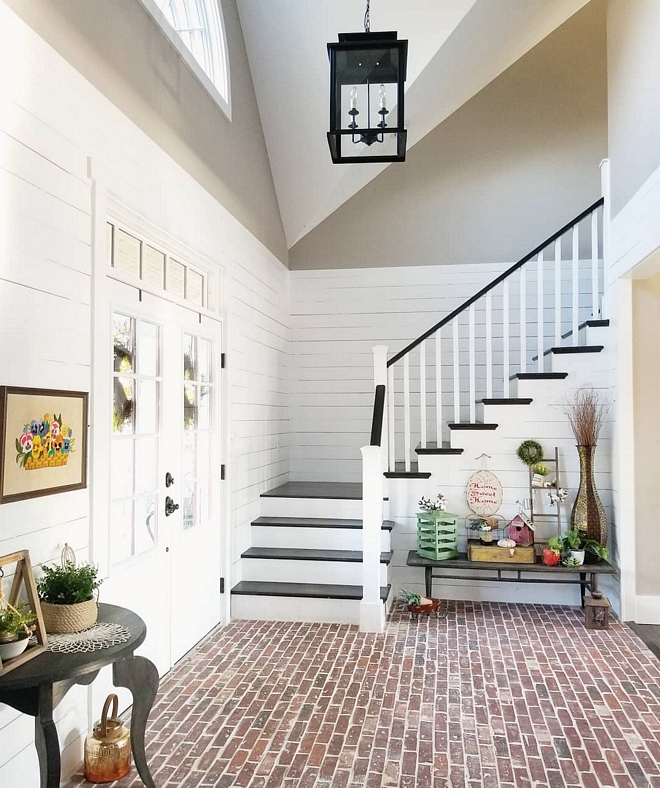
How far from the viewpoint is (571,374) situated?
502 cm

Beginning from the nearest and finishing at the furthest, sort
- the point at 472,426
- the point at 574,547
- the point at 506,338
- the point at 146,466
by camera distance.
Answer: the point at 146,466 → the point at 574,547 → the point at 472,426 → the point at 506,338

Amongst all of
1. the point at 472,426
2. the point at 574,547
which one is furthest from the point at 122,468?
the point at 574,547

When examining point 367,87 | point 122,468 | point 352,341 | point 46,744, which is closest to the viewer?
point 46,744

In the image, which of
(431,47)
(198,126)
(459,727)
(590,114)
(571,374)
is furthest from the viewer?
(590,114)

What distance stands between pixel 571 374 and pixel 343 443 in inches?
92.7

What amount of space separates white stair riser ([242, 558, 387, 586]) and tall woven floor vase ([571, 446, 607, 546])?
1.51m

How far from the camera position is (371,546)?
171 inches

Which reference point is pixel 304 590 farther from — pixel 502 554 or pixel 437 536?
pixel 502 554

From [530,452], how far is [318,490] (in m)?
1.79

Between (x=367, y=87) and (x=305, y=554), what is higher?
(x=367, y=87)

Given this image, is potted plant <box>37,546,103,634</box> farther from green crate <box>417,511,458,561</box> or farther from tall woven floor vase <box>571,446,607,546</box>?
tall woven floor vase <box>571,446,607,546</box>

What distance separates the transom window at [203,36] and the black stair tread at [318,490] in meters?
2.93

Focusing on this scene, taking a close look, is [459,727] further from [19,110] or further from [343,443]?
[343,443]

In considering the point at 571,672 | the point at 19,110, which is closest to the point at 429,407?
the point at 571,672
